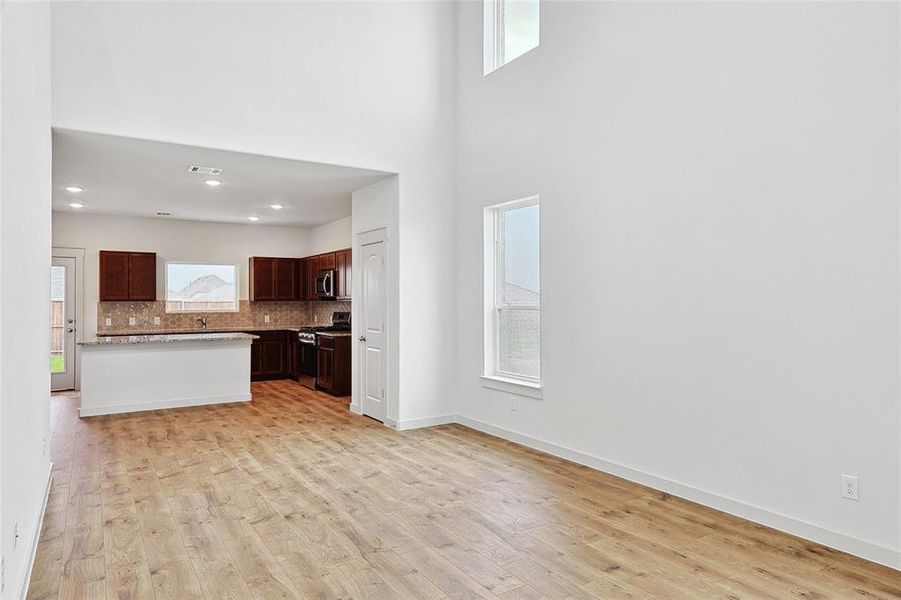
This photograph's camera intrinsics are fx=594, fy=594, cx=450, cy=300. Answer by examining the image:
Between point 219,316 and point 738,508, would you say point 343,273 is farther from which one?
point 738,508

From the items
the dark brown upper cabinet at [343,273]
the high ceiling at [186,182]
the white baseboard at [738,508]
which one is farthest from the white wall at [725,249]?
the dark brown upper cabinet at [343,273]

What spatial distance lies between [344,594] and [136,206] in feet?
24.0

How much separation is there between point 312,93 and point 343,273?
3.76 metres

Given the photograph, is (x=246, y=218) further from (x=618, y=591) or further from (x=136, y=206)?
(x=618, y=591)

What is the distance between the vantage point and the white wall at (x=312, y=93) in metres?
4.55

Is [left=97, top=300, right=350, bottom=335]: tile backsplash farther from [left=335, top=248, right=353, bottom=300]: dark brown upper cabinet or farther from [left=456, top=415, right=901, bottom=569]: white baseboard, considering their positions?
[left=456, top=415, right=901, bottom=569]: white baseboard

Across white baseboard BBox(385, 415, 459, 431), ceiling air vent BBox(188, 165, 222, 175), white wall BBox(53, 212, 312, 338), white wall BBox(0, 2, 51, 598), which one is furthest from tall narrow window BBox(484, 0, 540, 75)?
white wall BBox(53, 212, 312, 338)

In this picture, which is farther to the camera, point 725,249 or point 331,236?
point 331,236

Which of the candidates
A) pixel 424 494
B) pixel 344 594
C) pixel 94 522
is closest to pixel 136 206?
pixel 94 522

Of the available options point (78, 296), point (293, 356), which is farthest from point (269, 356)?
point (78, 296)

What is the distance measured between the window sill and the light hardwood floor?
1.61 feet

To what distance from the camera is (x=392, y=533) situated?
11.1 ft

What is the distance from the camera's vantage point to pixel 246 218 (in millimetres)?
9516

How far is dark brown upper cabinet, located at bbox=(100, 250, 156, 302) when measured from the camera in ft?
29.7
